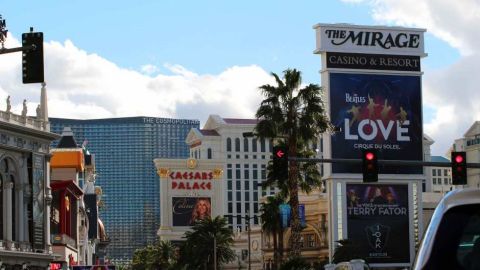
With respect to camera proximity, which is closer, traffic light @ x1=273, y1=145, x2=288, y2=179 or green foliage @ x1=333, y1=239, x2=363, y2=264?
traffic light @ x1=273, y1=145, x2=288, y2=179

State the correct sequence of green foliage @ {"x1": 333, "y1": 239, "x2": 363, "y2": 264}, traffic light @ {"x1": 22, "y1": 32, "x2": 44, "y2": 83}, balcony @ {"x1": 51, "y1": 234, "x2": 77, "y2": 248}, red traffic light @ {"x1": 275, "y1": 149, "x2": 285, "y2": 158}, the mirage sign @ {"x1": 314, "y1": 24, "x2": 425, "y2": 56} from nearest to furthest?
traffic light @ {"x1": 22, "y1": 32, "x2": 44, "y2": 83} → red traffic light @ {"x1": 275, "y1": 149, "x2": 285, "y2": 158} → green foliage @ {"x1": 333, "y1": 239, "x2": 363, "y2": 264} → balcony @ {"x1": 51, "y1": 234, "x2": 77, "y2": 248} → the mirage sign @ {"x1": 314, "y1": 24, "x2": 425, "y2": 56}

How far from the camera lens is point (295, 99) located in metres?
63.2

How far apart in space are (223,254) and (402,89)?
76.6 ft

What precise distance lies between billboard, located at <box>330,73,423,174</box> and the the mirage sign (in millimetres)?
3121

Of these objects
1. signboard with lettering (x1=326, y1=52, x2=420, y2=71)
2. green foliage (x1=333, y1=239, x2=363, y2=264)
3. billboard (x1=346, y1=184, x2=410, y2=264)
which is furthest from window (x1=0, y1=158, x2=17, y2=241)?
billboard (x1=346, y1=184, x2=410, y2=264)

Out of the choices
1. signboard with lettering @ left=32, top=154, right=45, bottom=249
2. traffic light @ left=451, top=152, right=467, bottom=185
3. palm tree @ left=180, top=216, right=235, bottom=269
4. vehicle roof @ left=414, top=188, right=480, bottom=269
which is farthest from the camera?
palm tree @ left=180, top=216, right=235, bottom=269

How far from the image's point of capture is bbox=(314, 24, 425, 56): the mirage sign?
115 m

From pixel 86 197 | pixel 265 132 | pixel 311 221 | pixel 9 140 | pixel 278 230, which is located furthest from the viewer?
pixel 86 197

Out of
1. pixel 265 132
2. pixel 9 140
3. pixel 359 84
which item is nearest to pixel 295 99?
pixel 265 132

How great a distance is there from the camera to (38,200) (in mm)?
86125

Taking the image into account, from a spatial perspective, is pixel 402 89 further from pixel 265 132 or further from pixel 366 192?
pixel 265 132

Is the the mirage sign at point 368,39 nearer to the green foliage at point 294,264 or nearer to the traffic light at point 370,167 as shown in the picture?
the green foliage at point 294,264

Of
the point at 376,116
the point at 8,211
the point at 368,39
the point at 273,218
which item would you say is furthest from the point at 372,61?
the point at 8,211

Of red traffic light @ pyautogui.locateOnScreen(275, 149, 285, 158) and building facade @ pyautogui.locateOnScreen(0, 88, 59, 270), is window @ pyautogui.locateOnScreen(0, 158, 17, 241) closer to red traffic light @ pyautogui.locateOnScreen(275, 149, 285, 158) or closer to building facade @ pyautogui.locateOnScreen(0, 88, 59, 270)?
building facade @ pyautogui.locateOnScreen(0, 88, 59, 270)
